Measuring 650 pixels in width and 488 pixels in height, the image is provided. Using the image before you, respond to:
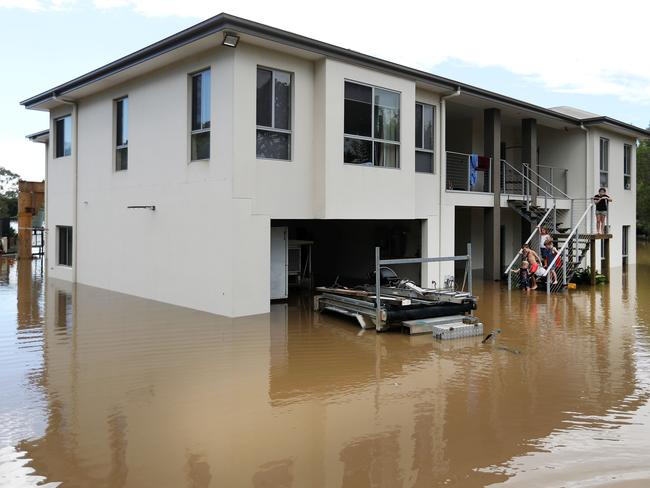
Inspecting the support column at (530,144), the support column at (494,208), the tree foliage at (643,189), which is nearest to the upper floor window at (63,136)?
the support column at (494,208)

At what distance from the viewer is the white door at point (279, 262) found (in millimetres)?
14391

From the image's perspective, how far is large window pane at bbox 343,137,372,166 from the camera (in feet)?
44.1

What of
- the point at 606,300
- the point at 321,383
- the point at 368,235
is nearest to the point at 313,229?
the point at 368,235

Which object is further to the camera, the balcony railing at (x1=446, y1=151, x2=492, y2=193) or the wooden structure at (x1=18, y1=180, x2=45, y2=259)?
the wooden structure at (x1=18, y1=180, x2=45, y2=259)

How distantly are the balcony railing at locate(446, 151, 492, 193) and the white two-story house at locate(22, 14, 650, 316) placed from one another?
0.05 metres

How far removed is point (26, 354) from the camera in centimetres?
877

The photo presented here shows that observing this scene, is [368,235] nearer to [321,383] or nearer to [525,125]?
[525,125]

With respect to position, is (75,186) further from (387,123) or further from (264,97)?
(387,123)

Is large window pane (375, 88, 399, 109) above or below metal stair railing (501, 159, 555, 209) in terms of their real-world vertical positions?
above

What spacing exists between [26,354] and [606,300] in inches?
527

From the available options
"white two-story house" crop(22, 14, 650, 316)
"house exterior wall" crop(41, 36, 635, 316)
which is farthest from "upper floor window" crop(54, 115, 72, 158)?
"house exterior wall" crop(41, 36, 635, 316)

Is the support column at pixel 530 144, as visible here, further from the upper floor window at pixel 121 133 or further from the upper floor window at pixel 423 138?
the upper floor window at pixel 121 133

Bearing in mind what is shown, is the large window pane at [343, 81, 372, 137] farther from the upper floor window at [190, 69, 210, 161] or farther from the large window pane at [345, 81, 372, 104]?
the upper floor window at [190, 69, 210, 161]

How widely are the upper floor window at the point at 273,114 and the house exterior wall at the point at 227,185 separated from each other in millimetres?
182
